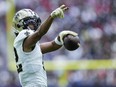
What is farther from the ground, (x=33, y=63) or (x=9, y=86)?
(x=33, y=63)

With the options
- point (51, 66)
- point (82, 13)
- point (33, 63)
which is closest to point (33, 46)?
point (33, 63)

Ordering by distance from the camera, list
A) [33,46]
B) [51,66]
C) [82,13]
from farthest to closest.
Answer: [82,13], [51,66], [33,46]

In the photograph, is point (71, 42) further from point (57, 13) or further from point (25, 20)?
point (25, 20)

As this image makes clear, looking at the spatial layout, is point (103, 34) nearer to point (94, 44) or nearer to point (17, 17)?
point (94, 44)

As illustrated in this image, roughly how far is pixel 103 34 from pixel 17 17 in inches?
284

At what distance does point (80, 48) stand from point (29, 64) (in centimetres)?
710

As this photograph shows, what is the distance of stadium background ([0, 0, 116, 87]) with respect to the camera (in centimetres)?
1185

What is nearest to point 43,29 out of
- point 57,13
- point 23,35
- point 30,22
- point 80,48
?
point 57,13

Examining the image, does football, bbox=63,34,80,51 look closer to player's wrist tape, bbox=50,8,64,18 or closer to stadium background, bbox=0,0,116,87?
player's wrist tape, bbox=50,8,64,18

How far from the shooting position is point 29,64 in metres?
5.14

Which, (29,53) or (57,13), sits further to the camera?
(29,53)

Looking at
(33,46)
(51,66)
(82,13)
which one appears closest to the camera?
(33,46)

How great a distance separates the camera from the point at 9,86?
12039 mm

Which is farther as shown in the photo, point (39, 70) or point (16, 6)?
point (16, 6)
